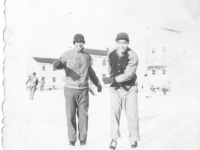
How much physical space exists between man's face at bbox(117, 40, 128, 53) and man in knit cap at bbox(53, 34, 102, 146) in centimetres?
30

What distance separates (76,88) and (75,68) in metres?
0.17

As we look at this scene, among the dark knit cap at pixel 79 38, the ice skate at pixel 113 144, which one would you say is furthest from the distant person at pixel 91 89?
the ice skate at pixel 113 144

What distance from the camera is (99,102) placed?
2.20m

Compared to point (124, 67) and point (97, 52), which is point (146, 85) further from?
point (97, 52)

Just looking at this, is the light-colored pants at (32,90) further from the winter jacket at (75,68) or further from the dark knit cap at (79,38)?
the dark knit cap at (79,38)

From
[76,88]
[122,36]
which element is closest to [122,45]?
[122,36]

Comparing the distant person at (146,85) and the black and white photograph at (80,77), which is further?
the distant person at (146,85)

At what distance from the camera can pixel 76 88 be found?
2.06 metres

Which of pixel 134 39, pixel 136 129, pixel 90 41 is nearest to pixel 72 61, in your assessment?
pixel 90 41

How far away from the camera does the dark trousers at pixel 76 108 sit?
207cm

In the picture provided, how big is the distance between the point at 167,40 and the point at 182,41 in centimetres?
17

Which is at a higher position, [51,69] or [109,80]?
[51,69]

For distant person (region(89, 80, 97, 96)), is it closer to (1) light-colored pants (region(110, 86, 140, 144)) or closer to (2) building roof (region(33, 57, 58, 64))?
(1) light-colored pants (region(110, 86, 140, 144))

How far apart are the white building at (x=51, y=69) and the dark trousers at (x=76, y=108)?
0.13m
